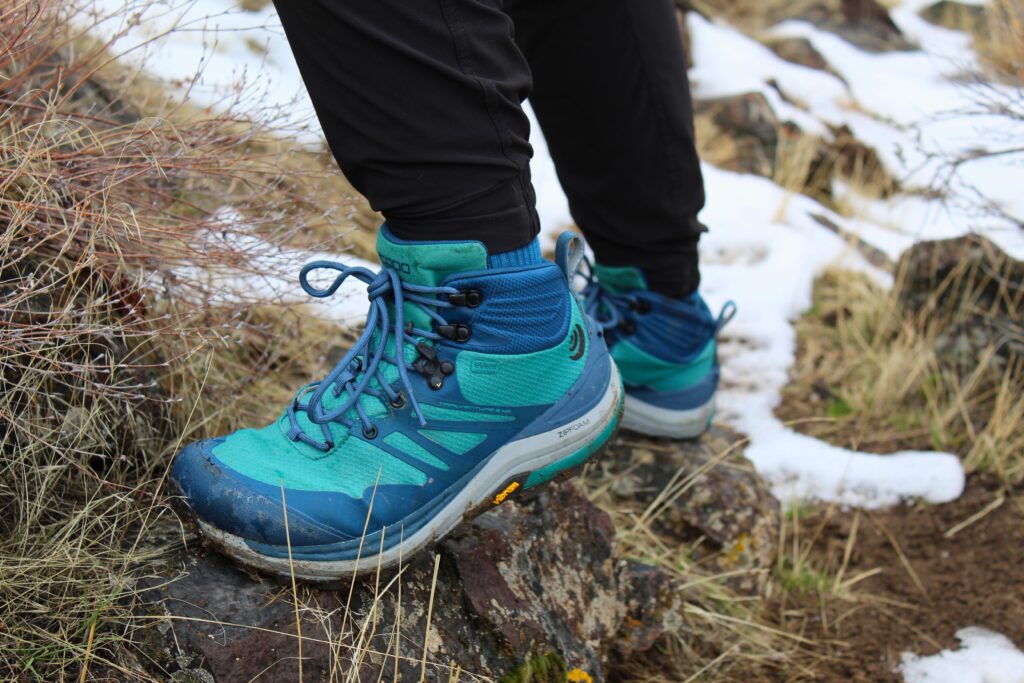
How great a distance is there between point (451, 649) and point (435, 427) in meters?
0.36

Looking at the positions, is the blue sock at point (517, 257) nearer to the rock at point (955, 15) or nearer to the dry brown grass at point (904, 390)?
the dry brown grass at point (904, 390)

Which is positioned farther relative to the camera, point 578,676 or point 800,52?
point 800,52

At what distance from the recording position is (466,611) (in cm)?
150

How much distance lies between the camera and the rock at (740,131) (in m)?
5.02

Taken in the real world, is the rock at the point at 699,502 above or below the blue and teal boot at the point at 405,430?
below

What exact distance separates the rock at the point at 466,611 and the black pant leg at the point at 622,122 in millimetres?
571

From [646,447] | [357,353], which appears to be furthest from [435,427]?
[646,447]

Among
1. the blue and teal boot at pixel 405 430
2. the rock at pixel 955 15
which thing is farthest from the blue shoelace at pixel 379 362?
the rock at pixel 955 15

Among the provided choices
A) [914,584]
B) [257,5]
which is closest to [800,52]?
[257,5]

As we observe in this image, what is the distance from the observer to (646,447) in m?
2.22

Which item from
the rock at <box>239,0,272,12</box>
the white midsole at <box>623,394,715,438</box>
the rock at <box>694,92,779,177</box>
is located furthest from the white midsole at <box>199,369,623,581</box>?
the rock at <box>239,0,272,12</box>

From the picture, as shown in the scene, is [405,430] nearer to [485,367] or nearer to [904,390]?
[485,367]

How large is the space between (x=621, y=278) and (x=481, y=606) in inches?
32.8

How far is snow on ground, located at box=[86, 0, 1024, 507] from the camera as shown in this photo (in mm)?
2545
